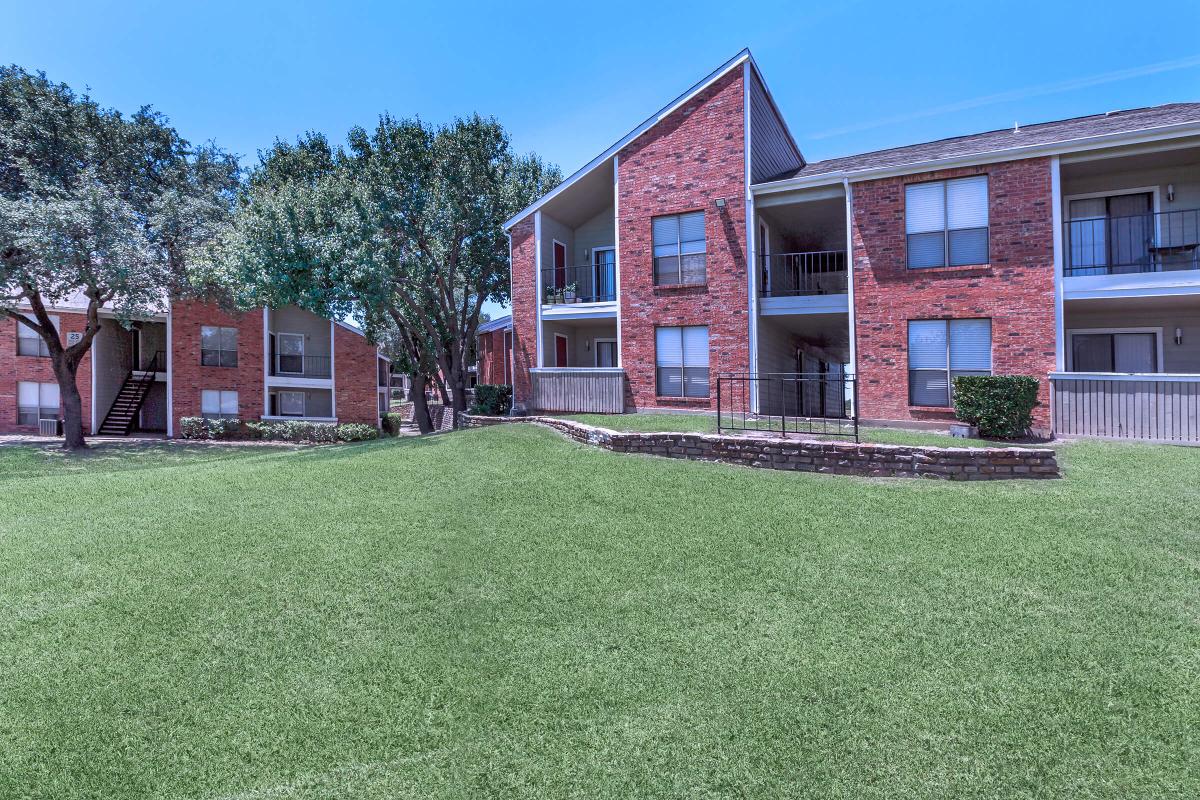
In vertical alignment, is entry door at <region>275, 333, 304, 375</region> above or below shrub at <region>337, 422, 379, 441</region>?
above

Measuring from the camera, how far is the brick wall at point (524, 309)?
17.2 metres

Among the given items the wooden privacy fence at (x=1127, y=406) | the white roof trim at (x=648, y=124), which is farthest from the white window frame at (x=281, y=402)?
the wooden privacy fence at (x=1127, y=406)

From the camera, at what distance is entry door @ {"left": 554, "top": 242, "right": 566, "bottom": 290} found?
17.9 meters

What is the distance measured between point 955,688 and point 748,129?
1417 centimetres

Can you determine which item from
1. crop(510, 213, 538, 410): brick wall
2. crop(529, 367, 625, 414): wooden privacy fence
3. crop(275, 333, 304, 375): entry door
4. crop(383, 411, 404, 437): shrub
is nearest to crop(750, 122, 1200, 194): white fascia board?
crop(529, 367, 625, 414): wooden privacy fence

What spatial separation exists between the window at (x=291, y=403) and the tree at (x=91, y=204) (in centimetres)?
744

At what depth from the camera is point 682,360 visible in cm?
1530

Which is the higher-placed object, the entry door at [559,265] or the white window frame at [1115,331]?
the entry door at [559,265]

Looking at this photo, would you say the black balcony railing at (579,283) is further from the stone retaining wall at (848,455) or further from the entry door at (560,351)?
the stone retaining wall at (848,455)

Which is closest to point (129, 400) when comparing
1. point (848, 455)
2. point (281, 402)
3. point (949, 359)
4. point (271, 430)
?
point (281, 402)

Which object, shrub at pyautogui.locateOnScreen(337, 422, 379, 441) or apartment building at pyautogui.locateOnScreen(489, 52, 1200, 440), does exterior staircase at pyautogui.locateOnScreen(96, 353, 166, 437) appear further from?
apartment building at pyautogui.locateOnScreen(489, 52, 1200, 440)

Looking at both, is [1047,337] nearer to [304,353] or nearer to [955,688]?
[955,688]

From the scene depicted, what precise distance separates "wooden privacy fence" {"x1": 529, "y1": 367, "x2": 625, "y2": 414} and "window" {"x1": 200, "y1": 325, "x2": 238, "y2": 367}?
16888 mm

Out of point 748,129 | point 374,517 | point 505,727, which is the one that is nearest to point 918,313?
point 748,129
